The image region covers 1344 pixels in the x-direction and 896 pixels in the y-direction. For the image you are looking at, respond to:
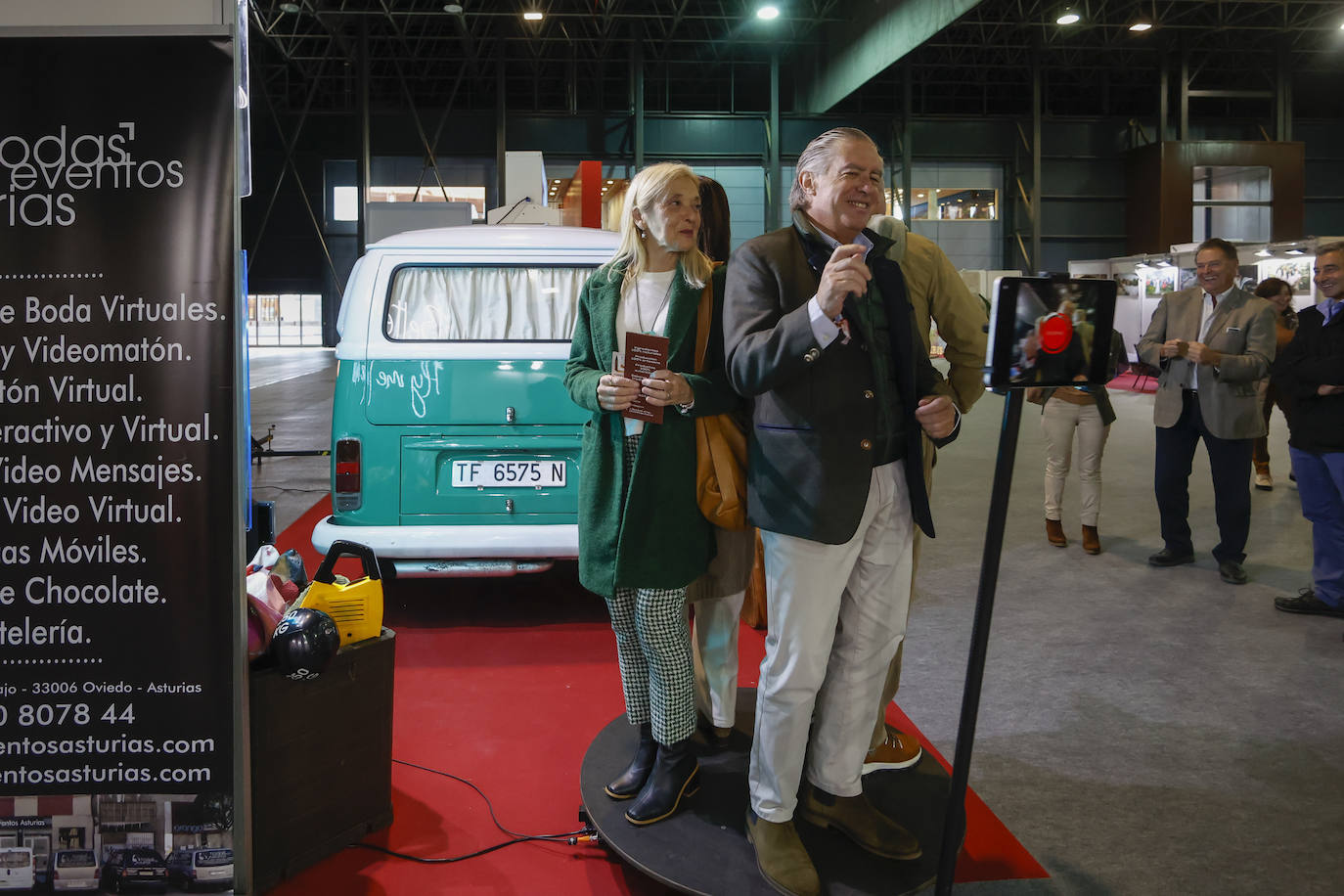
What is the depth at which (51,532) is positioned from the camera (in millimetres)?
2191

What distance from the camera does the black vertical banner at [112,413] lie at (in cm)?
216

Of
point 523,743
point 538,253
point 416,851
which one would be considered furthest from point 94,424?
point 538,253

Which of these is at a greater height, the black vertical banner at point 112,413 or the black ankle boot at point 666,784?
the black vertical banner at point 112,413

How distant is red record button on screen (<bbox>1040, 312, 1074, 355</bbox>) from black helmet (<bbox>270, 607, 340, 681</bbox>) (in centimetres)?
184

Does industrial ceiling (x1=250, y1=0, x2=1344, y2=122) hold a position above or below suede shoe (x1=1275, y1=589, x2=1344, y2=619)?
above

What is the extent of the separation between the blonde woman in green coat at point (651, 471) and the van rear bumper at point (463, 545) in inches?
62.7

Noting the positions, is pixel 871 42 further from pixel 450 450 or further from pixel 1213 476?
pixel 450 450

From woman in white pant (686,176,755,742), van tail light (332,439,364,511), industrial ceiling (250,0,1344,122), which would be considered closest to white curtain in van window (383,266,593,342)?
van tail light (332,439,364,511)

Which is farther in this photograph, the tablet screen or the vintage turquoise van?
the vintage turquoise van

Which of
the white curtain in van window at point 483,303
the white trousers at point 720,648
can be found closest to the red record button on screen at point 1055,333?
the white trousers at point 720,648

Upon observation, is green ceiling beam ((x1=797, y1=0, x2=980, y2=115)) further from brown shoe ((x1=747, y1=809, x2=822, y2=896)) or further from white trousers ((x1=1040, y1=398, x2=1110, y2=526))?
brown shoe ((x1=747, y1=809, x2=822, y2=896))

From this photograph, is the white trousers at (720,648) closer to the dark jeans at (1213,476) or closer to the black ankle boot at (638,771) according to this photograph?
the black ankle boot at (638,771)

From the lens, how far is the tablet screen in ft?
5.99

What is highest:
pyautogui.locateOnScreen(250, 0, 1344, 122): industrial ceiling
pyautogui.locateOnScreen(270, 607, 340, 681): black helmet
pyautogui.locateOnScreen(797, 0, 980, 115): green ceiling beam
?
pyautogui.locateOnScreen(250, 0, 1344, 122): industrial ceiling
